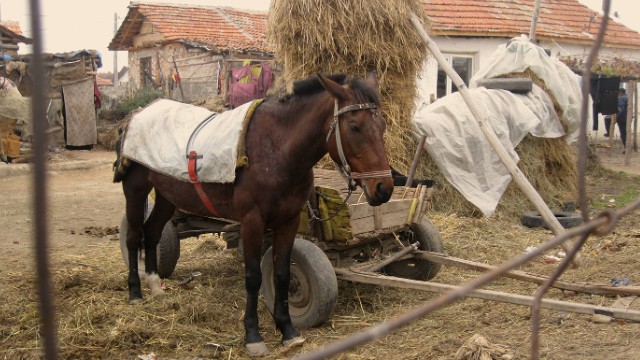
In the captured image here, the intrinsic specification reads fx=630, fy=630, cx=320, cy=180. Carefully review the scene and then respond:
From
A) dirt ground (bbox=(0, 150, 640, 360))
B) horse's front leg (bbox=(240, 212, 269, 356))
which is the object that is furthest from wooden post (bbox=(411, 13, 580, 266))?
horse's front leg (bbox=(240, 212, 269, 356))

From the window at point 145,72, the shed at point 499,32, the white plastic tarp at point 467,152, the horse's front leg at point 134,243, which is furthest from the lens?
the window at point 145,72

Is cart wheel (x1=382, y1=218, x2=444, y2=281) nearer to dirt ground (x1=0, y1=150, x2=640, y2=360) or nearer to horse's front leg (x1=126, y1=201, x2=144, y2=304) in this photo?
dirt ground (x1=0, y1=150, x2=640, y2=360)

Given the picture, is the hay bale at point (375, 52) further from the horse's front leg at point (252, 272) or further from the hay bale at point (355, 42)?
the horse's front leg at point (252, 272)

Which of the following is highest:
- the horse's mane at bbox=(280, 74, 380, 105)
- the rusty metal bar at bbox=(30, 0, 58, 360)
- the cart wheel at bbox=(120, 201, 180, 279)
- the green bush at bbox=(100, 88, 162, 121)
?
the rusty metal bar at bbox=(30, 0, 58, 360)

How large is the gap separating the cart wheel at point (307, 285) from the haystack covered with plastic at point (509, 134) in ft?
14.3

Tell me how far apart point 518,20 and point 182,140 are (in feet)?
51.3

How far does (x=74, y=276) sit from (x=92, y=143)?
12125mm

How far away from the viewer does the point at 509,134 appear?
906cm

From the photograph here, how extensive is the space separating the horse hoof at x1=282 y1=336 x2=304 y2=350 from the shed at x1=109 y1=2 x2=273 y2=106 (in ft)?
33.5

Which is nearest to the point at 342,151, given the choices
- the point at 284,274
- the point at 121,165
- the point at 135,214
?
the point at 284,274

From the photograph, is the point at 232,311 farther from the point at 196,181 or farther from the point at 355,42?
the point at 355,42

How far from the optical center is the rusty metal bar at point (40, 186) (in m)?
0.76

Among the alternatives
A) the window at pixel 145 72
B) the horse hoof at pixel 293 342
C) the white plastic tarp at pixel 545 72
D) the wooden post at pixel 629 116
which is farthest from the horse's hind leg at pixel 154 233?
the window at pixel 145 72

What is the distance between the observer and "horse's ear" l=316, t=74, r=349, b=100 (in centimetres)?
379
